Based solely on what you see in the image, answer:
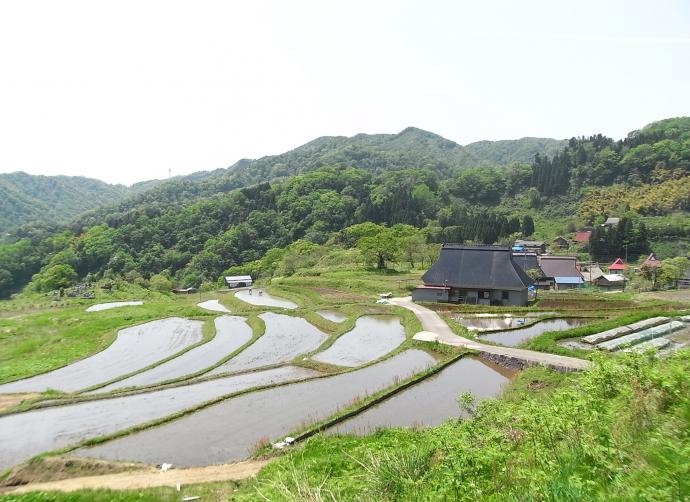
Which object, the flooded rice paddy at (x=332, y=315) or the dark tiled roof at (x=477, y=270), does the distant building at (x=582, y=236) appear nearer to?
the dark tiled roof at (x=477, y=270)

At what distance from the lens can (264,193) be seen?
4850 inches

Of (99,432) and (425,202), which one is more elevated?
(425,202)

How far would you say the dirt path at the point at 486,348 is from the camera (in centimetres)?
2116

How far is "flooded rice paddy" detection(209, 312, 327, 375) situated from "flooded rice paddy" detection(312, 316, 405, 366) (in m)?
1.93

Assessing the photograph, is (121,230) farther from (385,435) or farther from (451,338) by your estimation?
(385,435)

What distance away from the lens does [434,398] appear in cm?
1889

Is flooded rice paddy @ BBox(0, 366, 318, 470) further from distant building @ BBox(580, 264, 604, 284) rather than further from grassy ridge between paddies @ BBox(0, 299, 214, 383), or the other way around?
distant building @ BBox(580, 264, 604, 284)

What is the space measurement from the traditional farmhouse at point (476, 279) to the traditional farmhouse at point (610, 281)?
16.3 m

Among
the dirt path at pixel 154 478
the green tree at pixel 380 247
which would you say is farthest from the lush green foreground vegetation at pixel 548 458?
the green tree at pixel 380 247

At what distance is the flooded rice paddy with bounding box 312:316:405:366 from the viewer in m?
25.8

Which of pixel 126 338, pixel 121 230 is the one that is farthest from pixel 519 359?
pixel 121 230

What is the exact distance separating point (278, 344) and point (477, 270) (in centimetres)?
2135

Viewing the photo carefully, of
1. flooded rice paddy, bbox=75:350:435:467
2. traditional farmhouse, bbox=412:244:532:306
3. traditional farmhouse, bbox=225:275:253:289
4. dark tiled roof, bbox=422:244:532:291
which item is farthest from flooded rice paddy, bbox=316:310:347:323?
traditional farmhouse, bbox=225:275:253:289

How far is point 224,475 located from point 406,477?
665 cm
